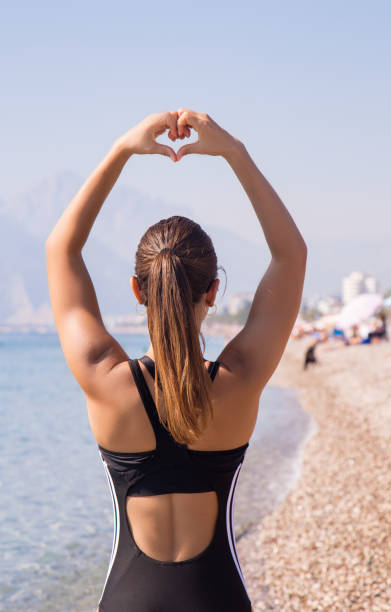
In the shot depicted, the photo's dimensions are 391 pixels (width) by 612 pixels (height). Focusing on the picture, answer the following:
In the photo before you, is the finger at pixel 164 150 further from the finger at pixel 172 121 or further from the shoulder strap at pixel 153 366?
the shoulder strap at pixel 153 366

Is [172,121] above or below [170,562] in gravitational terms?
above

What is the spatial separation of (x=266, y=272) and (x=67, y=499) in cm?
913

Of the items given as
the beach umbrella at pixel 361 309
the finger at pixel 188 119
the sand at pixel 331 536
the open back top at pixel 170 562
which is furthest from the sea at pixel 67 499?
the beach umbrella at pixel 361 309

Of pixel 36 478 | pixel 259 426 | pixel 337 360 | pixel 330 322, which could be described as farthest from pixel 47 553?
pixel 337 360

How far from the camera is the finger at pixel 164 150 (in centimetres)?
177

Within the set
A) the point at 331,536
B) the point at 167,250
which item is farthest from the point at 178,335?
the point at 331,536

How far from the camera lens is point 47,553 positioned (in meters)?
7.62

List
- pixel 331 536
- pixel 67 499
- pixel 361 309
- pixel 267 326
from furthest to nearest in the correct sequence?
1. pixel 361 309
2. pixel 67 499
3. pixel 331 536
4. pixel 267 326

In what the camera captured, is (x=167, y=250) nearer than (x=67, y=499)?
Yes

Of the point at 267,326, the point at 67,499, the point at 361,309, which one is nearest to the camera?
the point at 267,326

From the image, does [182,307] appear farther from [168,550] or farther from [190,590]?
[190,590]

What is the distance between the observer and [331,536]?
6.75m

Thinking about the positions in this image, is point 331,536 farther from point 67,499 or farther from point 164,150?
point 164,150

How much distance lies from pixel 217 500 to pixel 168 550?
18cm
